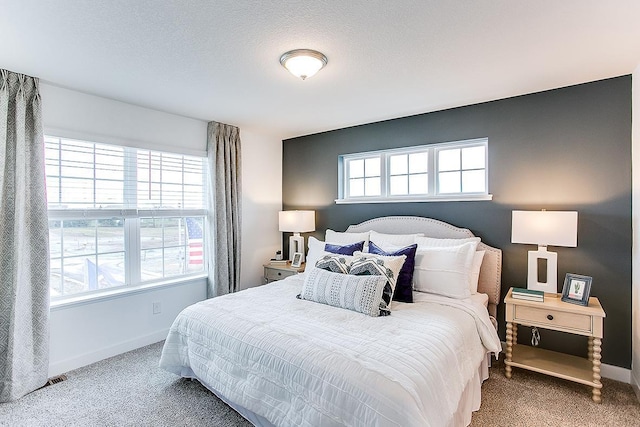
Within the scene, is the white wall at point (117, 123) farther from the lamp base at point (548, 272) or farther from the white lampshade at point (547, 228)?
the lamp base at point (548, 272)

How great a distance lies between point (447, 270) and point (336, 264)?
2.94 feet

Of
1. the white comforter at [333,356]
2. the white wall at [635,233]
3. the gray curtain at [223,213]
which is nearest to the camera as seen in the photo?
the white comforter at [333,356]

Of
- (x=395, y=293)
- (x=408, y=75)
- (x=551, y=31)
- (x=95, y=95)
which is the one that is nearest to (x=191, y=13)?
(x=408, y=75)

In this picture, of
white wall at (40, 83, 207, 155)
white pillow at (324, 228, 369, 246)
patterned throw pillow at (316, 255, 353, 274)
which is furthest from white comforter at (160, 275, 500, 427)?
white wall at (40, 83, 207, 155)

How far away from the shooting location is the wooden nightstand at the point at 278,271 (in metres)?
3.87

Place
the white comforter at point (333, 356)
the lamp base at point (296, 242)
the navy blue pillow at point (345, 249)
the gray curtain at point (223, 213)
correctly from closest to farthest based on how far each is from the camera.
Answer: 1. the white comforter at point (333, 356)
2. the navy blue pillow at point (345, 249)
3. the gray curtain at point (223, 213)
4. the lamp base at point (296, 242)

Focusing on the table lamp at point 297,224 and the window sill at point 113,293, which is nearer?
the window sill at point 113,293

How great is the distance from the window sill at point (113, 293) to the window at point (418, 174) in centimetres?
212

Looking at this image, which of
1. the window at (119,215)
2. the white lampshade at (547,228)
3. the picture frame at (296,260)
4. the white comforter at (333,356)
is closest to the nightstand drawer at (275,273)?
the picture frame at (296,260)

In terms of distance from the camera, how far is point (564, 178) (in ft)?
8.82

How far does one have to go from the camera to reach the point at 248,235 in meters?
4.26

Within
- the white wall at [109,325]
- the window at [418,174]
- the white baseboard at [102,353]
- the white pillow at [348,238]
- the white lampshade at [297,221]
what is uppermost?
the window at [418,174]

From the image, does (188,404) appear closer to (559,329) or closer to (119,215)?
(119,215)

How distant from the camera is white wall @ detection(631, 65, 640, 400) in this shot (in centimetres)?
231
